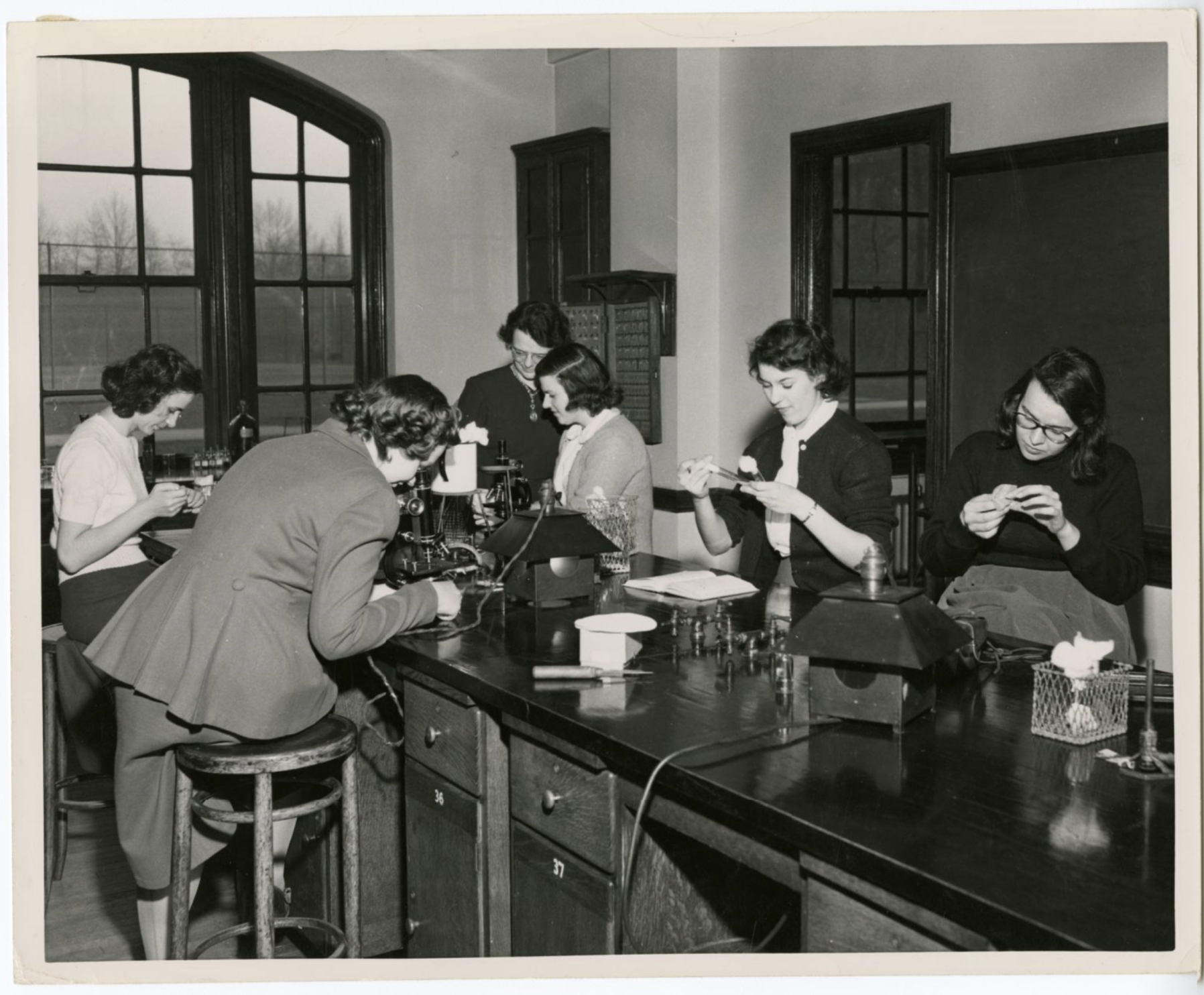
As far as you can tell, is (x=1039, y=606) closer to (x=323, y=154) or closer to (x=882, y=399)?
(x=882, y=399)

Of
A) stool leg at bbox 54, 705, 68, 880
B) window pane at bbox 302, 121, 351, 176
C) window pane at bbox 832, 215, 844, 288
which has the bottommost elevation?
stool leg at bbox 54, 705, 68, 880

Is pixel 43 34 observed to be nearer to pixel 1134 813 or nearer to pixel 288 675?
pixel 288 675

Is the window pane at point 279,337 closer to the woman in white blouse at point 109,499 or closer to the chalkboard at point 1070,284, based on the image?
the woman in white blouse at point 109,499

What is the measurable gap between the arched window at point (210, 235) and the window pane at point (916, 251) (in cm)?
282

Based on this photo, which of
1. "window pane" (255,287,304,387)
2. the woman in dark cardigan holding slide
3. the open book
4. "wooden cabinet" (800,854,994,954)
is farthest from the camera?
"window pane" (255,287,304,387)

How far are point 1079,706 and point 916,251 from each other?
478 centimetres

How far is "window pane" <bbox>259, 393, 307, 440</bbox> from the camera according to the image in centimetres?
654

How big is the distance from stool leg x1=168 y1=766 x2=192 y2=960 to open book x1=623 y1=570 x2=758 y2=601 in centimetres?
125

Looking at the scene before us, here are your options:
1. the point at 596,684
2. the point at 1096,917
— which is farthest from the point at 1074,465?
the point at 1096,917

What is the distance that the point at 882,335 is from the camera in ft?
20.7

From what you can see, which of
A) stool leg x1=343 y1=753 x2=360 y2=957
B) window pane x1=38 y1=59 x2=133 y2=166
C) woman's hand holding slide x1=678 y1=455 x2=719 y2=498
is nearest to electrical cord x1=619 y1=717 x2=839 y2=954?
stool leg x1=343 y1=753 x2=360 y2=957

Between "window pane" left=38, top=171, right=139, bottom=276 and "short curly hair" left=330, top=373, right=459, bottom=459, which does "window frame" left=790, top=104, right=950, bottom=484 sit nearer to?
"short curly hair" left=330, top=373, right=459, bottom=459

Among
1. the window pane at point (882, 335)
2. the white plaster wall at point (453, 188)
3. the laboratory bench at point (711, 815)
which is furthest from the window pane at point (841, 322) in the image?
the laboratory bench at point (711, 815)

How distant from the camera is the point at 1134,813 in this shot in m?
1.75
